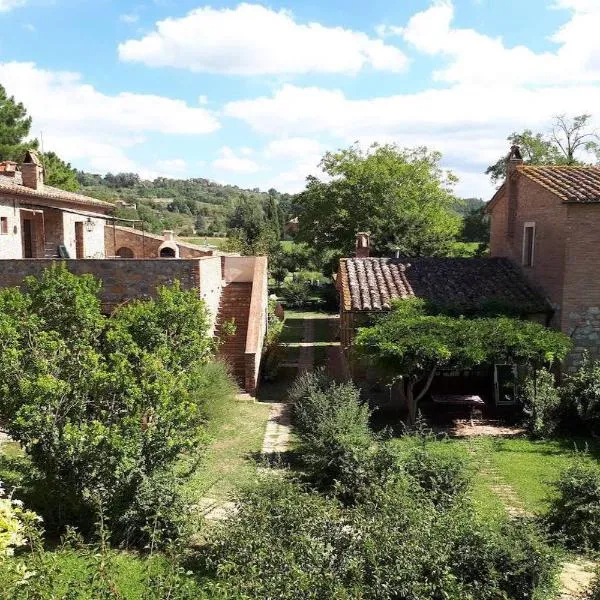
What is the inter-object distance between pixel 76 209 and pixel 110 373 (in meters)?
17.7

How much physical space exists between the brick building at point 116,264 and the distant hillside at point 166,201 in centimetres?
2500

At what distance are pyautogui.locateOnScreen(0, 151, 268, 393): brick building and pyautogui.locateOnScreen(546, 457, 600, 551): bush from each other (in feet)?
30.2

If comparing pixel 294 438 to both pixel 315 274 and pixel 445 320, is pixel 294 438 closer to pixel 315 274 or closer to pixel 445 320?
pixel 445 320

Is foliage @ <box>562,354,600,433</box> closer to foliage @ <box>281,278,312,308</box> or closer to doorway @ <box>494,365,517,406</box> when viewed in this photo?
doorway @ <box>494,365,517,406</box>

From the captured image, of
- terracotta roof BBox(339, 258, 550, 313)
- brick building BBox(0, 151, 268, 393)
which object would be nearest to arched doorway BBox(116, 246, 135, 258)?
brick building BBox(0, 151, 268, 393)

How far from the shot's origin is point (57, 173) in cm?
3497

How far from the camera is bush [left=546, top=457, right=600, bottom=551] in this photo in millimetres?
8023

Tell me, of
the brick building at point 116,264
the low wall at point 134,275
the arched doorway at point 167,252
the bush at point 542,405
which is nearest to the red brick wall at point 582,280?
the bush at point 542,405

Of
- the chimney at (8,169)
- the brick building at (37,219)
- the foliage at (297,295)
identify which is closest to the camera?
the brick building at (37,219)

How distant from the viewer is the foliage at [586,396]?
42.8 feet

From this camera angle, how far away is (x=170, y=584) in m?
5.20

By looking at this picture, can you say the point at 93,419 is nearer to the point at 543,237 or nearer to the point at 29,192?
the point at 543,237

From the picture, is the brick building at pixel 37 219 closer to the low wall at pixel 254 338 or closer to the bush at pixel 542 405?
the low wall at pixel 254 338

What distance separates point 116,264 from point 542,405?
1156 cm
